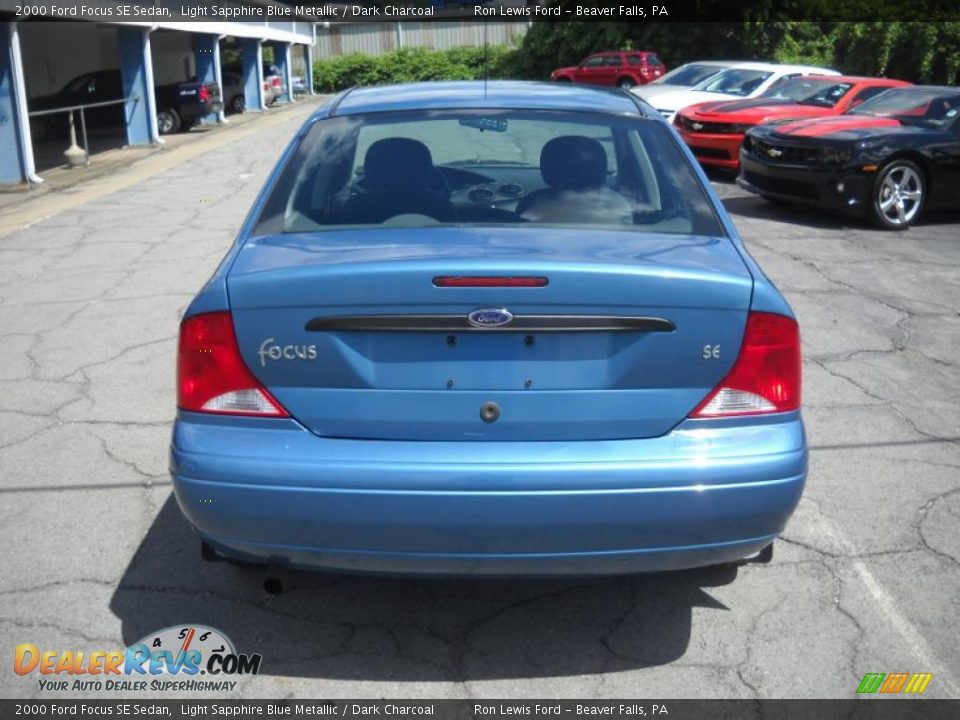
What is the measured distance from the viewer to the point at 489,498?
2803 millimetres

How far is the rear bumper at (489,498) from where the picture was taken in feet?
9.24

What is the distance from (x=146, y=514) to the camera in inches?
167

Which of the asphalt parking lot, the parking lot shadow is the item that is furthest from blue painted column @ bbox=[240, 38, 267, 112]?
the parking lot shadow

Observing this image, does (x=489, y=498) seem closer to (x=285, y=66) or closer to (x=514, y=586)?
(x=514, y=586)

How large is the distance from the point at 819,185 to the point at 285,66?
104ft

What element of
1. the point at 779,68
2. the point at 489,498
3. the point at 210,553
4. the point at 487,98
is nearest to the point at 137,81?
the point at 779,68

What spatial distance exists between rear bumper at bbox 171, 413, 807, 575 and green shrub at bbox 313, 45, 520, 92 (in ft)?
145

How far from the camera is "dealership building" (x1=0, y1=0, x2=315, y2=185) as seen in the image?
14164mm

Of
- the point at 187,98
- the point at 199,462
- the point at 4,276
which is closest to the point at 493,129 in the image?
the point at 199,462

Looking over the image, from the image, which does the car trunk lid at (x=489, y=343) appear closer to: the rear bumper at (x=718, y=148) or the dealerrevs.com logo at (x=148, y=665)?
the dealerrevs.com logo at (x=148, y=665)

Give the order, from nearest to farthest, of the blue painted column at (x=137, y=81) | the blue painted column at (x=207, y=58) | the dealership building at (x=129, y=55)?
the dealership building at (x=129, y=55) < the blue painted column at (x=137, y=81) < the blue painted column at (x=207, y=58)

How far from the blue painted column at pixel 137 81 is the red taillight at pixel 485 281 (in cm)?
1885

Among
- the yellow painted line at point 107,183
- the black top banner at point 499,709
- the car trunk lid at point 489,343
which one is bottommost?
the black top banner at point 499,709

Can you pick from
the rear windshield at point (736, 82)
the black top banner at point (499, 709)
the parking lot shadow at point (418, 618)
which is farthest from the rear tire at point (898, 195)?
the black top banner at point (499, 709)
